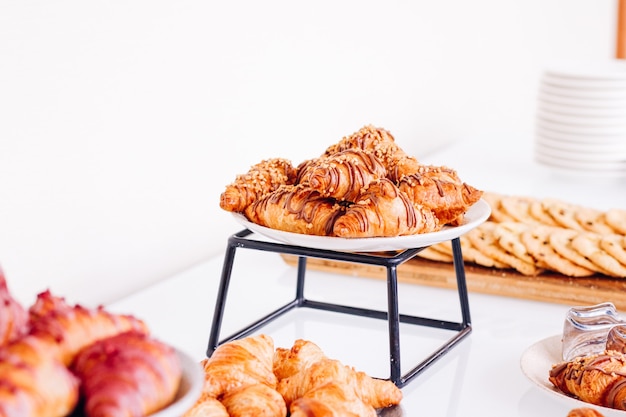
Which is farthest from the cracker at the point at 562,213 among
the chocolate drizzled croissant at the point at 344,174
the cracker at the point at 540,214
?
the chocolate drizzled croissant at the point at 344,174

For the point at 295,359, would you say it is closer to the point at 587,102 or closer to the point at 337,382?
the point at 337,382

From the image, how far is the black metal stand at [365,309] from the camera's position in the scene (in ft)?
3.45

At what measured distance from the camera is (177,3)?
1.56 m

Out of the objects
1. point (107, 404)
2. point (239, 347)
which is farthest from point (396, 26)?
point (107, 404)

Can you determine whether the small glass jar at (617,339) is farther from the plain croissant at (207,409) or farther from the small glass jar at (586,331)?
the plain croissant at (207,409)

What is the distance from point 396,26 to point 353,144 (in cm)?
136

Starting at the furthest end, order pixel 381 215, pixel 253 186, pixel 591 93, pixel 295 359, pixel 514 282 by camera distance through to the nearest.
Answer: pixel 591 93
pixel 514 282
pixel 253 186
pixel 381 215
pixel 295 359

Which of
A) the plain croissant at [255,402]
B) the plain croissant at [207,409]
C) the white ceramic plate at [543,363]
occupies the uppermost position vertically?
the plain croissant at [207,409]

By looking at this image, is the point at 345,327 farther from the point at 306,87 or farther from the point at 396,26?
the point at 396,26

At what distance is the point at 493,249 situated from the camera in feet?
4.92

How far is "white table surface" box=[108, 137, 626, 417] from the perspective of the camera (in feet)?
3.52

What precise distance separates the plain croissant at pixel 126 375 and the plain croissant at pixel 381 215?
0.51 m

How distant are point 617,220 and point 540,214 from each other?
144mm

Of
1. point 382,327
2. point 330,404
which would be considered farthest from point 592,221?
point 330,404
